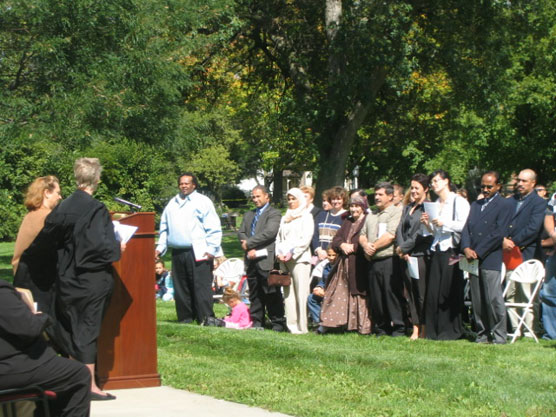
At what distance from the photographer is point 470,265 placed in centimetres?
1087

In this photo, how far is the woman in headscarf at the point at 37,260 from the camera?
8.12 metres

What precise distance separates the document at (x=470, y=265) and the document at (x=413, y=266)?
585 mm

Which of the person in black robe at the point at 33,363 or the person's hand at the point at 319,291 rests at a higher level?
the person in black robe at the point at 33,363

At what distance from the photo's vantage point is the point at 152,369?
8344mm

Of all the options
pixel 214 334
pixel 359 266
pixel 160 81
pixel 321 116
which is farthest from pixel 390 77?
pixel 214 334

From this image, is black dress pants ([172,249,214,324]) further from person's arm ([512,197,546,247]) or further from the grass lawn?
person's arm ([512,197,546,247])

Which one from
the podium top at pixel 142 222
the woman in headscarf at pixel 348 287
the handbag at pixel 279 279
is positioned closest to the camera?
the podium top at pixel 142 222

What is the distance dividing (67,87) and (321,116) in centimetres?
686

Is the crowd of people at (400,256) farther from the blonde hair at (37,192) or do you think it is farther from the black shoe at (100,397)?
the black shoe at (100,397)

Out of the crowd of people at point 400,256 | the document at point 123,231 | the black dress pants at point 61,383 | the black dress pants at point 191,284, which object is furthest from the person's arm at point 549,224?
the black dress pants at point 61,383

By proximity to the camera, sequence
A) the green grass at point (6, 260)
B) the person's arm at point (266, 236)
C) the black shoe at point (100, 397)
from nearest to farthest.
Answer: the black shoe at point (100, 397)
the person's arm at point (266, 236)
the green grass at point (6, 260)

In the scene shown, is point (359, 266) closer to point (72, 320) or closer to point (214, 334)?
point (214, 334)

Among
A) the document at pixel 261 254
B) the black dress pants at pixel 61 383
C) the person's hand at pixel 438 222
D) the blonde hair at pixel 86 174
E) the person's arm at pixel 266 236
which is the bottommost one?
the black dress pants at pixel 61 383

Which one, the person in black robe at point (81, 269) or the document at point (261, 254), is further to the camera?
the document at point (261, 254)
